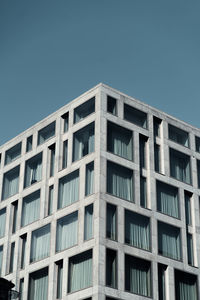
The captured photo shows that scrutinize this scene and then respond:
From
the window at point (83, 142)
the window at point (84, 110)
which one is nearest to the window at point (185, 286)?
the window at point (83, 142)

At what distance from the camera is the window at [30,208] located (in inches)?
2842

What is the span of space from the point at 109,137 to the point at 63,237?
11451mm

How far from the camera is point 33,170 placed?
7550cm

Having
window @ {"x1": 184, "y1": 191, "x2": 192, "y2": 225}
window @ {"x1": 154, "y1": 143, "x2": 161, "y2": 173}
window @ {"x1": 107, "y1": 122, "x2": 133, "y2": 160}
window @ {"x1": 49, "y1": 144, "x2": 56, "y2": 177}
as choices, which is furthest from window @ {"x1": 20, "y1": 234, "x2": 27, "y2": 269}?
window @ {"x1": 184, "y1": 191, "x2": 192, "y2": 225}

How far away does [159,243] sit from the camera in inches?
2655

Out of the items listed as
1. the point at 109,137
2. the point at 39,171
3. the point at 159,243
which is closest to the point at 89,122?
the point at 109,137

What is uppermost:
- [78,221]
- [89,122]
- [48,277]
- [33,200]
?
[89,122]

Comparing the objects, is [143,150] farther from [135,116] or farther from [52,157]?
[52,157]

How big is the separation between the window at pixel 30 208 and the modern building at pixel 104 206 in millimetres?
156

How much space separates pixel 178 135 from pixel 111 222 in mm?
16962

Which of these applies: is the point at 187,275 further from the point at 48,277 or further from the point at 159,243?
the point at 48,277

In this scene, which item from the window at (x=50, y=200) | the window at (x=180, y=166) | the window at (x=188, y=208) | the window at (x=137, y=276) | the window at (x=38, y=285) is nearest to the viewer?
the window at (x=137, y=276)

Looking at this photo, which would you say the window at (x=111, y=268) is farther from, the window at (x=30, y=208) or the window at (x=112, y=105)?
the window at (x=112, y=105)

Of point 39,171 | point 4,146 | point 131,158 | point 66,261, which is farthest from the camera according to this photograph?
point 4,146
